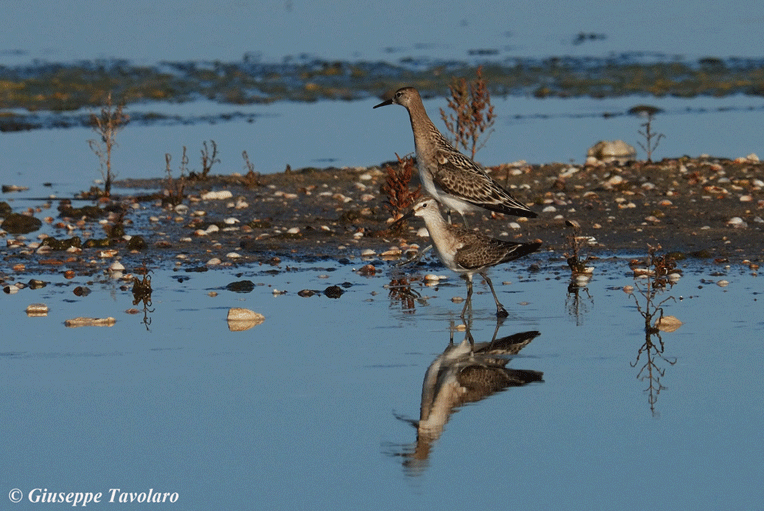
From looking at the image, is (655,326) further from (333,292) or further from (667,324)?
(333,292)

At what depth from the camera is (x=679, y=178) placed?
1684 cm

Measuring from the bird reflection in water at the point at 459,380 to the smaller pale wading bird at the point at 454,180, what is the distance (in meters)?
2.76

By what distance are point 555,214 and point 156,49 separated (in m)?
25.1

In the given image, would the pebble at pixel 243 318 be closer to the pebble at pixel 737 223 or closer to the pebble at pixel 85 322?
the pebble at pixel 85 322

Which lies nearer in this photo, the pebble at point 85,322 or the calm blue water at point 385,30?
the pebble at point 85,322

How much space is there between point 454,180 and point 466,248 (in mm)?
2157

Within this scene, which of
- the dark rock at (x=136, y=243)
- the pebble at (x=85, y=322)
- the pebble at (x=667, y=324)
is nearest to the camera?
the pebble at (x=667, y=324)

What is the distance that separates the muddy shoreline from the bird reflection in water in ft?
12.2

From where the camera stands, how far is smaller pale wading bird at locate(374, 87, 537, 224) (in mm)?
12344

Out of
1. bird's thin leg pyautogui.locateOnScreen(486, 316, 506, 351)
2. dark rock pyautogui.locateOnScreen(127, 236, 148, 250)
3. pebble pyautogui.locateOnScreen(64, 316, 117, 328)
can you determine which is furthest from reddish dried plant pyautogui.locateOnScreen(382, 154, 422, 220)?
pebble pyautogui.locateOnScreen(64, 316, 117, 328)

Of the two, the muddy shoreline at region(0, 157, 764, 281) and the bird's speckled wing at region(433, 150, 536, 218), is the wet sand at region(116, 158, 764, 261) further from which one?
the bird's speckled wing at region(433, 150, 536, 218)

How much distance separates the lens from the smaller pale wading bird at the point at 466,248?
1037 cm

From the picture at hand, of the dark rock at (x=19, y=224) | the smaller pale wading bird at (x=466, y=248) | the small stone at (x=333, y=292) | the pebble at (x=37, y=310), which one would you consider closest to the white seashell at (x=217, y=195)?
the dark rock at (x=19, y=224)

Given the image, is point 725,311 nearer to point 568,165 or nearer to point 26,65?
point 568,165
